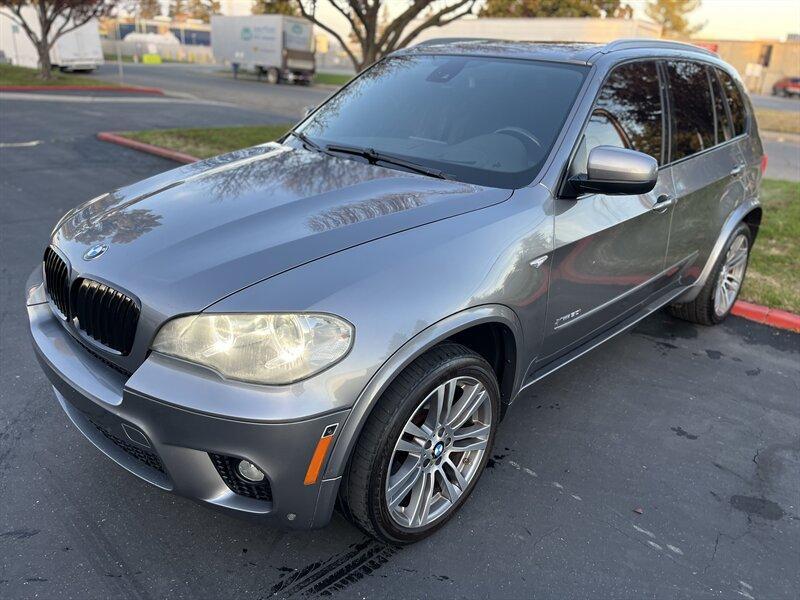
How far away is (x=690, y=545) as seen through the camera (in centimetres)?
266

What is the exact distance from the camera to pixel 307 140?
362 centimetres

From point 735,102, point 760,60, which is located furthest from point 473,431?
point 760,60

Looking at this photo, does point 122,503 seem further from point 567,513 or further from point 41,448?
point 567,513

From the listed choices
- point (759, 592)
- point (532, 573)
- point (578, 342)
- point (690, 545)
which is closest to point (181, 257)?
point (532, 573)

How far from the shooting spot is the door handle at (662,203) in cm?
343

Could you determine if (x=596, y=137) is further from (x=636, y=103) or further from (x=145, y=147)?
(x=145, y=147)

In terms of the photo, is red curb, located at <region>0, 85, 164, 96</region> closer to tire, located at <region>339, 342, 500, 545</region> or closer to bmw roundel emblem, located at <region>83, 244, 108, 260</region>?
bmw roundel emblem, located at <region>83, 244, 108, 260</region>

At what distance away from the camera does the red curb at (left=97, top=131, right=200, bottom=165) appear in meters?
9.34

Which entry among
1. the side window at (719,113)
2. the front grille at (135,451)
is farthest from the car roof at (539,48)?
the front grille at (135,451)

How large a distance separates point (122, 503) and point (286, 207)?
1385mm

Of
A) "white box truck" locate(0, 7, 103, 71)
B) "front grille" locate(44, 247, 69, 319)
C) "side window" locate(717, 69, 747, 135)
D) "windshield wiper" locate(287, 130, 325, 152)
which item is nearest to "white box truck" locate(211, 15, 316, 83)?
"white box truck" locate(0, 7, 103, 71)

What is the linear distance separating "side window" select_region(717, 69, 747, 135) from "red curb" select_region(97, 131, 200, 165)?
680 cm

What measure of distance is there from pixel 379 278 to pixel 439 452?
805 millimetres

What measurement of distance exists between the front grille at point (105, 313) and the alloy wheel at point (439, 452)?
994 mm
